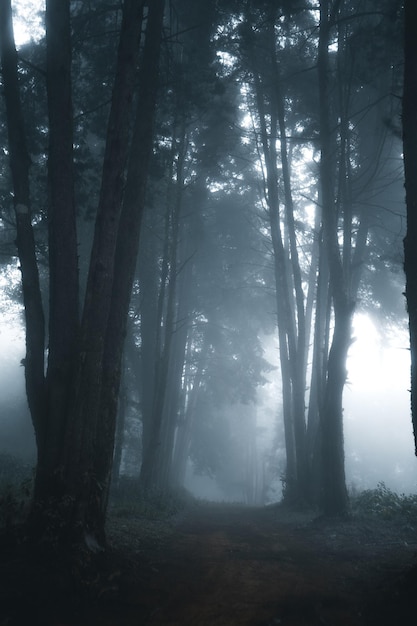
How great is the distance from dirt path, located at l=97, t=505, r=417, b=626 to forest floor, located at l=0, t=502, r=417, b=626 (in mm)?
11

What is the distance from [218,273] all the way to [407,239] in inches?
629

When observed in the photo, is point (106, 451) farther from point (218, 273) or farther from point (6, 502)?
point (218, 273)

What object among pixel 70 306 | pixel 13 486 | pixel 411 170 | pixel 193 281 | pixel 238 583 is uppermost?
pixel 193 281

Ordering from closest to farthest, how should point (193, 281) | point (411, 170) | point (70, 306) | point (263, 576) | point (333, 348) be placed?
point (263, 576)
point (411, 170)
point (70, 306)
point (333, 348)
point (193, 281)

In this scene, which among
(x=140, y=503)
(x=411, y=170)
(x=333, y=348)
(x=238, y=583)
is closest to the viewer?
(x=238, y=583)

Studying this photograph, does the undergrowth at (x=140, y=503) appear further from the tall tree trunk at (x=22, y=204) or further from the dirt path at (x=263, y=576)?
the tall tree trunk at (x=22, y=204)

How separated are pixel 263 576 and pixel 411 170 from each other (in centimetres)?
497

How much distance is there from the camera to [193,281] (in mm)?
22531

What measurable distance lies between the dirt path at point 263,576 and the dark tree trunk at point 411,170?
2.01 meters

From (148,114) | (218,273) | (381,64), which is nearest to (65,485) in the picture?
(148,114)

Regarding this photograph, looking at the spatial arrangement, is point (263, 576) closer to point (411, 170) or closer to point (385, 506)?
point (411, 170)

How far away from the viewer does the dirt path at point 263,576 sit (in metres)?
4.06

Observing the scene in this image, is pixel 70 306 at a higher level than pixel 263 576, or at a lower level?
higher

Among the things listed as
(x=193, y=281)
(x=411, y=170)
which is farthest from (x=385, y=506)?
(x=193, y=281)
